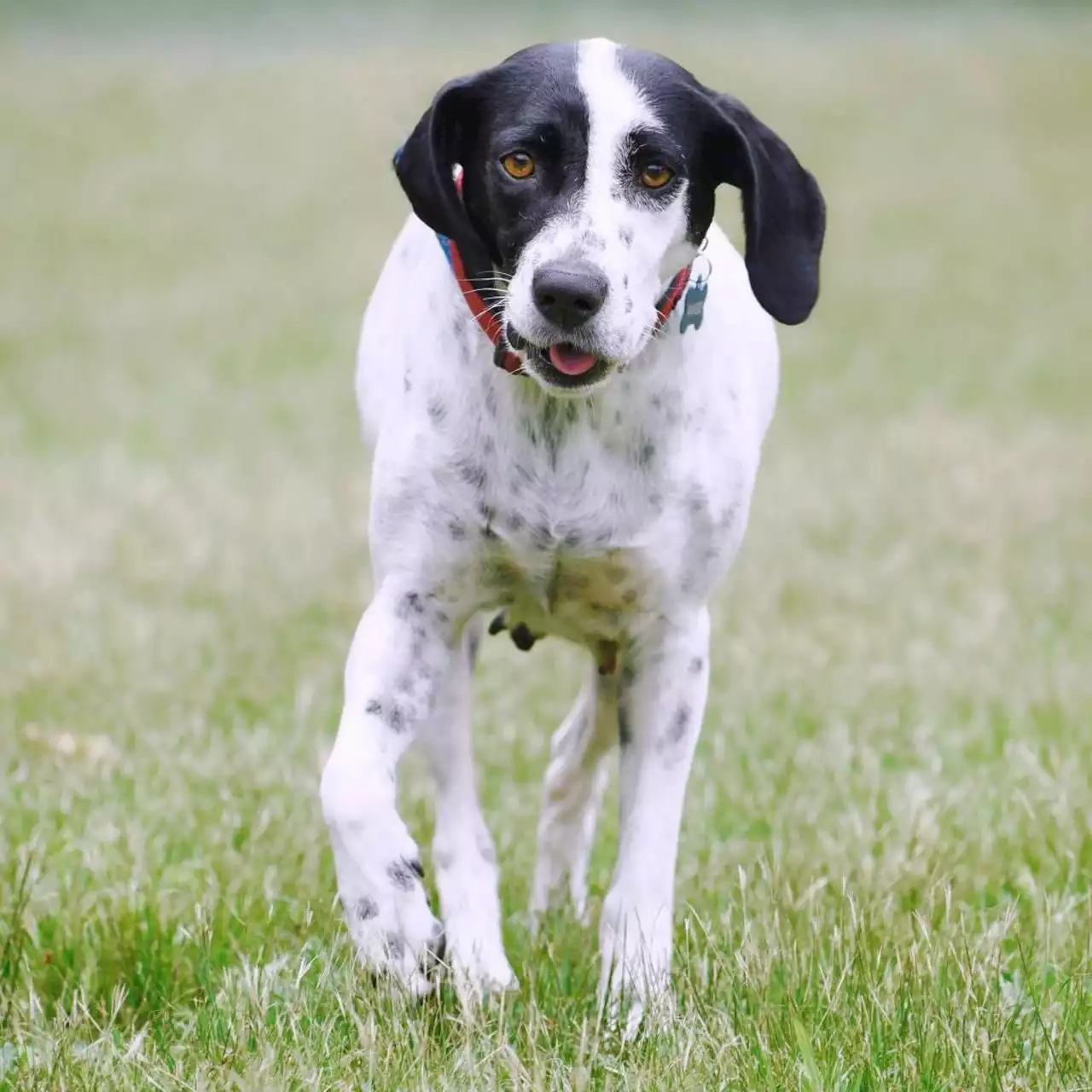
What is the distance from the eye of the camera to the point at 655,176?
130 inches

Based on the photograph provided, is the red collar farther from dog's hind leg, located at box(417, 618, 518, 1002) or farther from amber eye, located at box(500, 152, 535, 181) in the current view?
dog's hind leg, located at box(417, 618, 518, 1002)

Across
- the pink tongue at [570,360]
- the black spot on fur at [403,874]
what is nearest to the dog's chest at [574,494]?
the pink tongue at [570,360]

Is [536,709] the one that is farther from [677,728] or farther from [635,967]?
[635,967]

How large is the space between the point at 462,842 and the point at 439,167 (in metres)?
1.34

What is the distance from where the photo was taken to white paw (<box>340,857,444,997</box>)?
10.5ft

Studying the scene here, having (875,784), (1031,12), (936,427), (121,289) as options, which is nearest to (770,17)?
(1031,12)

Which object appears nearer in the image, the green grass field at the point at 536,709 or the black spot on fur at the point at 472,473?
the green grass field at the point at 536,709

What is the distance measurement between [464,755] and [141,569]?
13.7 ft

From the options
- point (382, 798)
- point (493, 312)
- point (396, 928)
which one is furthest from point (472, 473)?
point (396, 928)

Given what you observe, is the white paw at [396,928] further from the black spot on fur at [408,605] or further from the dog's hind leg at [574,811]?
the dog's hind leg at [574,811]

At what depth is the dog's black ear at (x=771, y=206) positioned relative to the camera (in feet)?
11.3

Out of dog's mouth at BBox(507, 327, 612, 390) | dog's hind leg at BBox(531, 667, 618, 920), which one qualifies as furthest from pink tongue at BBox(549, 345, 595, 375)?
dog's hind leg at BBox(531, 667, 618, 920)

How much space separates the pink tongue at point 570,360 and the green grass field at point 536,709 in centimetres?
103

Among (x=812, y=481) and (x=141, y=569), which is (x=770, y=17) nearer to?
(x=812, y=481)
